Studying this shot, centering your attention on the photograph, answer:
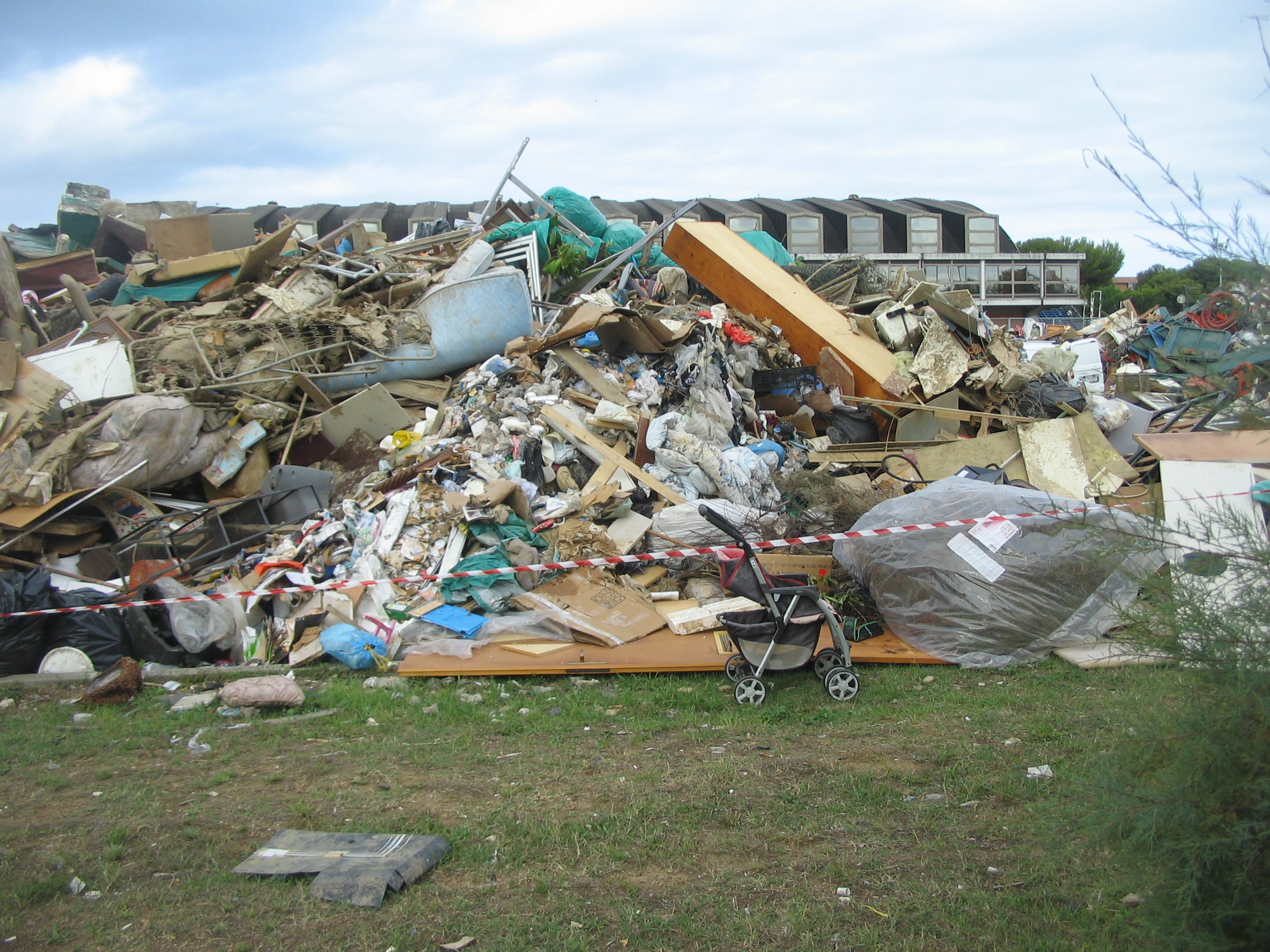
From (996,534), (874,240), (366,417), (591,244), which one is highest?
(874,240)

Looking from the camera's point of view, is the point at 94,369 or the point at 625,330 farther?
the point at 625,330

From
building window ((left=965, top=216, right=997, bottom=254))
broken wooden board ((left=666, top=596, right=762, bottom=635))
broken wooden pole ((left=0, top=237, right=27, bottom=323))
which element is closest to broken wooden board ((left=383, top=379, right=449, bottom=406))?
broken wooden board ((left=666, top=596, right=762, bottom=635))

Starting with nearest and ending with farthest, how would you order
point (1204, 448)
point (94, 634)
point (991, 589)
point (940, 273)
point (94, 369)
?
point (991, 589)
point (94, 634)
point (1204, 448)
point (94, 369)
point (940, 273)

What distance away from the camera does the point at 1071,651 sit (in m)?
5.13

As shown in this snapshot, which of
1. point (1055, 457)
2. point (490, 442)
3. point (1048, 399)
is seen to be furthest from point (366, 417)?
point (1048, 399)

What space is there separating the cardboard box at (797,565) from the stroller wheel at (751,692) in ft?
4.56

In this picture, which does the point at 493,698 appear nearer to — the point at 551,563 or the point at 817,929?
the point at 551,563

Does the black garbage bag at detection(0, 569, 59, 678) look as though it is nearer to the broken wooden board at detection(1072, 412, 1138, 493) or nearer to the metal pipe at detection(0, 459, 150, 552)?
the metal pipe at detection(0, 459, 150, 552)

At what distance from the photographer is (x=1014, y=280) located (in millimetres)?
18000

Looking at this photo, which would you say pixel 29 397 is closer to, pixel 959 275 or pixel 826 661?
pixel 826 661

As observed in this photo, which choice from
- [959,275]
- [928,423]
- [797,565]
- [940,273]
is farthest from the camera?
[959,275]

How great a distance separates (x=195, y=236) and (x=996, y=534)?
9.83 meters

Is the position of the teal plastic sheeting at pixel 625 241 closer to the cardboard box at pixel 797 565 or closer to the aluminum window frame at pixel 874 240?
the cardboard box at pixel 797 565

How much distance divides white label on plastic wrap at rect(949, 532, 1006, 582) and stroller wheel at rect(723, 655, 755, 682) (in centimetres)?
144
